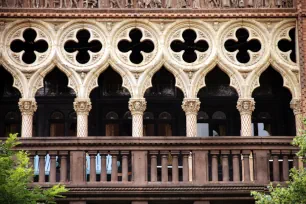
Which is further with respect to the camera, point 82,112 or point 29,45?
point 29,45

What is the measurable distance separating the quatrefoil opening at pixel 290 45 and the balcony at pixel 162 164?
9.20 feet

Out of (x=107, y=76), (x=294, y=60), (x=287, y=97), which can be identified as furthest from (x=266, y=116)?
(x=107, y=76)

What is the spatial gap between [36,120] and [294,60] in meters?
7.98

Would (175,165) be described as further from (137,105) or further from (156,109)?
(156,109)

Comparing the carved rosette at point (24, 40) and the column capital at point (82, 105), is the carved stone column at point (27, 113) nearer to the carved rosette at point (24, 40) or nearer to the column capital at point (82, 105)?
the carved rosette at point (24, 40)

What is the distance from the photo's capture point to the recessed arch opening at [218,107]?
3123cm

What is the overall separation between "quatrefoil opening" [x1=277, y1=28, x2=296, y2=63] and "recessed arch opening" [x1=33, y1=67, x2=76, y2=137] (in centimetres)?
655

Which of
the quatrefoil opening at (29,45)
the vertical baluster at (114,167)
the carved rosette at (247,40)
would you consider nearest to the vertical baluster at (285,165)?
the carved rosette at (247,40)

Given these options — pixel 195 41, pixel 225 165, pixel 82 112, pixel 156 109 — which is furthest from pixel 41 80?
pixel 225 165

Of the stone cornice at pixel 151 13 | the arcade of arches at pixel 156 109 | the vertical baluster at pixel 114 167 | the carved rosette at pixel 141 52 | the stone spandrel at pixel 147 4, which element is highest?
the stone spandrel at pixel 147 4

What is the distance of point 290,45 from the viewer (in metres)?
29.0

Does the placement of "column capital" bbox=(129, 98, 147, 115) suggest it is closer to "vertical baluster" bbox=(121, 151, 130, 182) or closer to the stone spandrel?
"vertical baluster" bbox=(121, 151, 130, 182)

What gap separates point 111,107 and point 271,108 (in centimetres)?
487

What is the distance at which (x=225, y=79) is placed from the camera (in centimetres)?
3136
